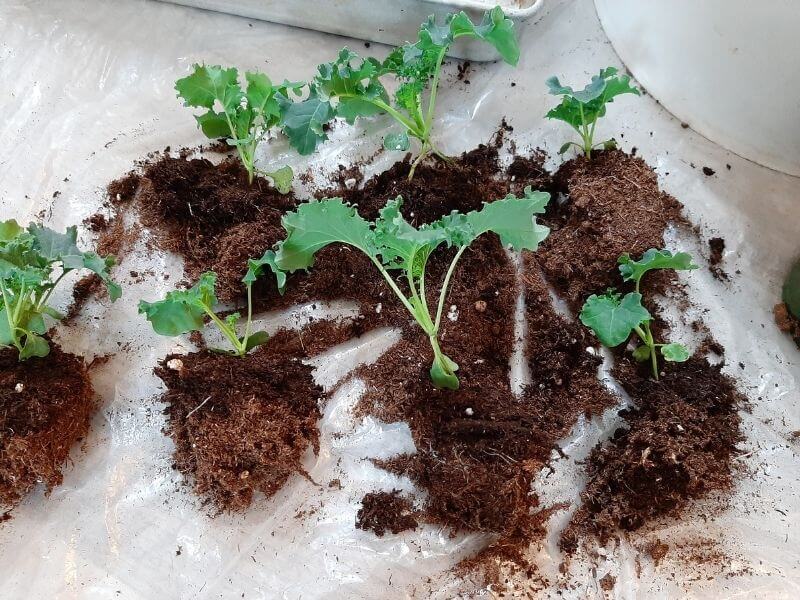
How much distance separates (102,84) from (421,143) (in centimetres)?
80

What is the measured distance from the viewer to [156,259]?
1400mm

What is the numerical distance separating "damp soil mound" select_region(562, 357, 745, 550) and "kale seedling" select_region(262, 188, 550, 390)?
1.17ft

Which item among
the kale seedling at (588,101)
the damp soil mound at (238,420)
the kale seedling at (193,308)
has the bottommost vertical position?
the damp soil mound at (238,420)

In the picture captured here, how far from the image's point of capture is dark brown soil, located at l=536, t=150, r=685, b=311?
1298 mm

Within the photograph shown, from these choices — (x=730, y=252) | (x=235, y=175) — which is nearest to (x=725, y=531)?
(x=730, y=252)

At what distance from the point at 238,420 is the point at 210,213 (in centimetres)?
45

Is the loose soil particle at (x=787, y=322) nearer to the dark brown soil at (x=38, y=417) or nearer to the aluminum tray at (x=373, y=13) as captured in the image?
the aluminum tray at (x=373, y=13)

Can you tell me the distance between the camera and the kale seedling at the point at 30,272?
1.11m

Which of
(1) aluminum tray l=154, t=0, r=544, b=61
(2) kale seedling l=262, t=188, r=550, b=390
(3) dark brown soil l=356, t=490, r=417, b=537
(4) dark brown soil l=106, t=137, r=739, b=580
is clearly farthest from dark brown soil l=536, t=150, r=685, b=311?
(3) dark brown soil l=356, t=490, r=417, b=537

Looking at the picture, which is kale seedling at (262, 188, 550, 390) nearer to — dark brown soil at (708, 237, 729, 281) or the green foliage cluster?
the green foliage cluster

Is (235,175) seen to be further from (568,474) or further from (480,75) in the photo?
(568,474)

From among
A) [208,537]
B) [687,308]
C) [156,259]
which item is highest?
[687,308]

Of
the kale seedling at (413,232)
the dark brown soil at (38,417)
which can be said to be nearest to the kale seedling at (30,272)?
the dark brown soil at (38,417)

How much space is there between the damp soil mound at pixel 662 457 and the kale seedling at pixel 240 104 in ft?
2.93
